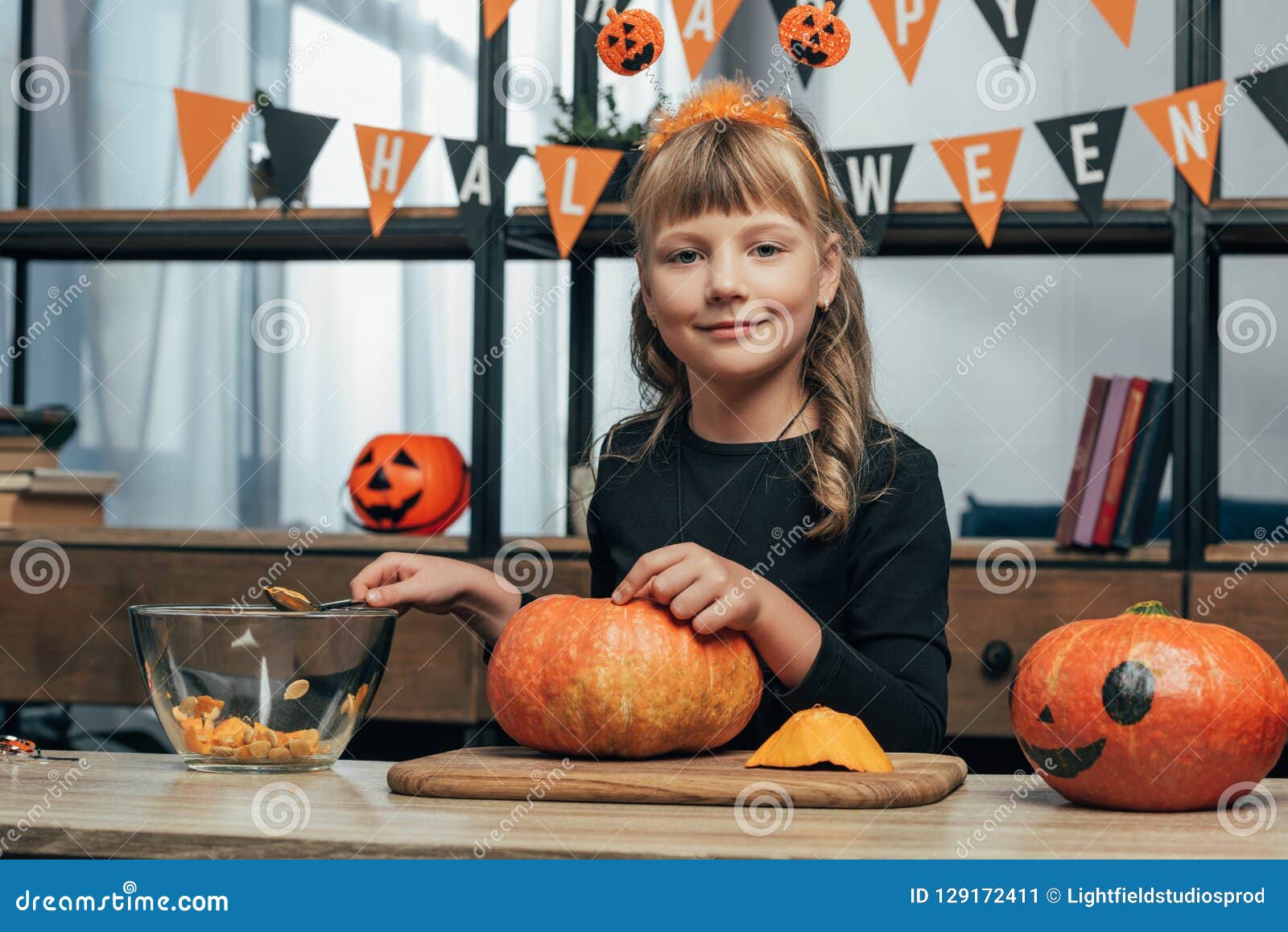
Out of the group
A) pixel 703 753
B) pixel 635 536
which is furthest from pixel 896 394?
pixel 703 753

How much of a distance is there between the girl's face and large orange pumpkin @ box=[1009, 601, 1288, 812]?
448mm

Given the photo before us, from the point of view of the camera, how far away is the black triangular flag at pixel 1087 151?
2.06m

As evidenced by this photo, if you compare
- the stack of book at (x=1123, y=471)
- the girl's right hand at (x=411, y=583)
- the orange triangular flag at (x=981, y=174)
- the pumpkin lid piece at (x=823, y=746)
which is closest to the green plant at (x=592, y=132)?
the orange triangular flag at (x=981, y=174)

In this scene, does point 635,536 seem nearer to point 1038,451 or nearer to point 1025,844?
point 1025,844

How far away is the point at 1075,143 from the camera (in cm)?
208

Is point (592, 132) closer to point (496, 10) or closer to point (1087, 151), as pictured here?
point (496, 10)

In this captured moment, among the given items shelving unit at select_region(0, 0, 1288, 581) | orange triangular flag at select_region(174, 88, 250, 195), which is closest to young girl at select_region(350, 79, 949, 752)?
shelving unit at select_region(0, 0, 1288, 581)

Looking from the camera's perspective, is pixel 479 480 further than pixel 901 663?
Yes

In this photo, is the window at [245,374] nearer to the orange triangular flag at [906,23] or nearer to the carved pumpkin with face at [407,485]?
the carved pumpkin with face at [407,485]

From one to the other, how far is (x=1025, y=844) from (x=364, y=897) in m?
0.30

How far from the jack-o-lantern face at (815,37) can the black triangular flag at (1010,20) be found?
0.38m

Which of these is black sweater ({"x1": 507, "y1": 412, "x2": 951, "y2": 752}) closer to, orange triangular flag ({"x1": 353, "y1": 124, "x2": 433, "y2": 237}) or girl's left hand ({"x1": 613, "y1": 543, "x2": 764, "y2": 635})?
girl's left hand ({"x1": 613, "y1": 543, "x2": 764, "y2": 635})

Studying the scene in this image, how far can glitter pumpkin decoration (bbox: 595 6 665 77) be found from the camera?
1.64 m

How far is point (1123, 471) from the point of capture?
203 centimetres
